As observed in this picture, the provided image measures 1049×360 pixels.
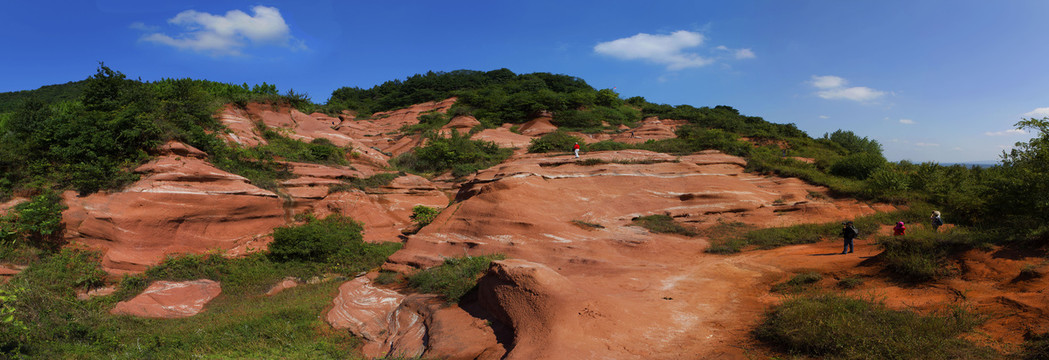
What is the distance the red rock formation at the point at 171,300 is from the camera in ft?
29.9

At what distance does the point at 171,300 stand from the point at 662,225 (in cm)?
1248

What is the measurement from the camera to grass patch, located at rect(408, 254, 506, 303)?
8602 mm

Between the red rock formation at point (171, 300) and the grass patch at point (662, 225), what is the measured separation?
11.4m

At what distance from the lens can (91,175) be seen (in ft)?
37.8

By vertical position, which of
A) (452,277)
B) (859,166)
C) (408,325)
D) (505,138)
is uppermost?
(505,138)

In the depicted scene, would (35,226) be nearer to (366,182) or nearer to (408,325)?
(366,182)

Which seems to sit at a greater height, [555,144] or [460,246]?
[555,144]

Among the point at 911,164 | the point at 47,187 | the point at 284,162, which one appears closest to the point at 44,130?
the point at 47,187

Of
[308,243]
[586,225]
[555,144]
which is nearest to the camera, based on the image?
[308,243]

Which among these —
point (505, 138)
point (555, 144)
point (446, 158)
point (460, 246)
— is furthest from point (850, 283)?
point (505, 138)

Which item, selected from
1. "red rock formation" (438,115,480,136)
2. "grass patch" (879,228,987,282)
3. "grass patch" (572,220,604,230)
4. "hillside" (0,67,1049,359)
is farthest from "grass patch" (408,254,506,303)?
"red rock formation" (438,115,480,136)

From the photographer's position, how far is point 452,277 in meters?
9.13

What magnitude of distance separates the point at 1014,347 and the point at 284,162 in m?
18.5

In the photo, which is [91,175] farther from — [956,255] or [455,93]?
[455,93]
